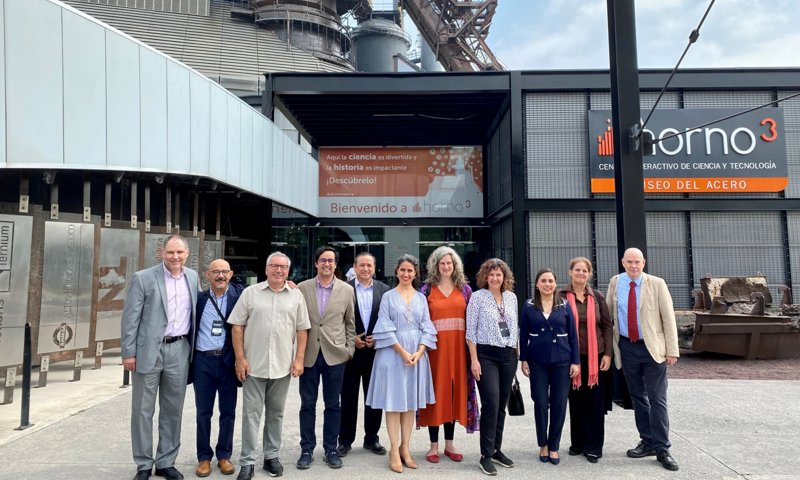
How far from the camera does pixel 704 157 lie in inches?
505

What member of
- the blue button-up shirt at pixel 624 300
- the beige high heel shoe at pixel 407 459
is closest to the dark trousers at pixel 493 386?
the beige high heel shoe at pixel 407 459

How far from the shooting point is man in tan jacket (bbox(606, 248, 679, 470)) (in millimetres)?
4617

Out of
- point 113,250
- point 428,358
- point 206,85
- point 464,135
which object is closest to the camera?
point 428,358

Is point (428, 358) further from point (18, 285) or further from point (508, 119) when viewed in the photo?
point (508, 119)

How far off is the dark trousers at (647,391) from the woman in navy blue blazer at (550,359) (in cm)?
67

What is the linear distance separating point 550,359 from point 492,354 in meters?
0.56

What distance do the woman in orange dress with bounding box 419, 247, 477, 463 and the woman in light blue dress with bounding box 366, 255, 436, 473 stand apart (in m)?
0.10

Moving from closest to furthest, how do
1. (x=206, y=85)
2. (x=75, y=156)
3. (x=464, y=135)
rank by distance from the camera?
(x=75, y=156)
(x=206, y=85)
(x=464, y=135)

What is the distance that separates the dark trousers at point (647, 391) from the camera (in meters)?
4.59

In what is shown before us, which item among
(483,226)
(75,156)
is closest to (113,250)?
(75,156)

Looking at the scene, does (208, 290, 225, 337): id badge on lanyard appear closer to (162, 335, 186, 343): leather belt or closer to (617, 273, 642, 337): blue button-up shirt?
(162, 335, 186, 343): leather belt

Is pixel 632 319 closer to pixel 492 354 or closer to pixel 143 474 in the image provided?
pixel 492 354

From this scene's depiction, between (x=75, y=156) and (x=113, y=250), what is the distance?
8.10 ft

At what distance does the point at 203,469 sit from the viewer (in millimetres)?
4305
